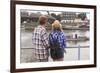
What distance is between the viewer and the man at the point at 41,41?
1.83 meters

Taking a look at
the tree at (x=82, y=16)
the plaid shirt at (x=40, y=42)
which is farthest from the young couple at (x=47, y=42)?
the tree at (x=82, y=16)

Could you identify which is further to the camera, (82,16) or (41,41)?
(82,16)

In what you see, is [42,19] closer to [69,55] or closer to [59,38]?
[59,38]

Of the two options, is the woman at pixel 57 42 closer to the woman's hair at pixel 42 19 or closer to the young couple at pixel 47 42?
the young couple at pixel 47 42

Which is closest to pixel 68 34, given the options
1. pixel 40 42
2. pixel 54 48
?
pixel 54 48

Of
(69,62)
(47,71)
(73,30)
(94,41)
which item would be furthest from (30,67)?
(94,41)

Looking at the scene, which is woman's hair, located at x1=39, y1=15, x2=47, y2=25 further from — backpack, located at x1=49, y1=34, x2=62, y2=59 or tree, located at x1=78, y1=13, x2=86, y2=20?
tree, located at x1=78, y1=13, x2=86, y2=20

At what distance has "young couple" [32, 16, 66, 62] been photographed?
1.84 meters

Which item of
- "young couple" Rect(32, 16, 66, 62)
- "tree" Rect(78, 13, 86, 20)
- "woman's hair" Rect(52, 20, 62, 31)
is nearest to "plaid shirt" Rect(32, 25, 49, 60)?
"young couple" Rect(32, 16, 66, 62)

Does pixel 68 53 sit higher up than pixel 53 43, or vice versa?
pixel 53 43

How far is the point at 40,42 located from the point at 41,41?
0.05ft

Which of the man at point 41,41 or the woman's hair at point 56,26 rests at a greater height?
the woman's hair at point 56,26

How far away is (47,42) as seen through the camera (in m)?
1.86

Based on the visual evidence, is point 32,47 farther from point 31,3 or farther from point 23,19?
point 31,3
